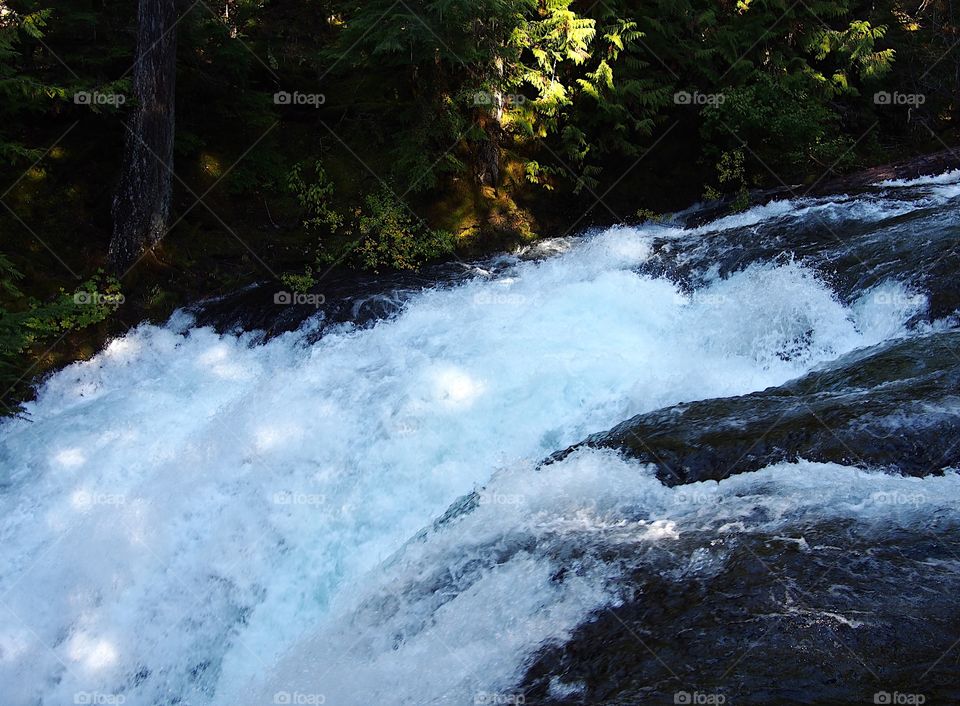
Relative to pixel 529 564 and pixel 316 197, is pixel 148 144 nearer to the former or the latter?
pixel 316 197

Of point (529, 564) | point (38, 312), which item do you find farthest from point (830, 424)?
point (38, 312)

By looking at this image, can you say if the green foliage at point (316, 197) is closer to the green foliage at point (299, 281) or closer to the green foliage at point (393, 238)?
the green foliage at point (393, 238)

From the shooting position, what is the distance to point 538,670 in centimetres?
373

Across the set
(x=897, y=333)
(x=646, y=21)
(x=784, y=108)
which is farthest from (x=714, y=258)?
(x=646, y=21)

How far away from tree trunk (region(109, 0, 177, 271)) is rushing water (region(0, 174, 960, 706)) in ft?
4.99

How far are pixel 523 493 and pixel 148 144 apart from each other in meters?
7.67

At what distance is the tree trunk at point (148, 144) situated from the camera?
963 cm

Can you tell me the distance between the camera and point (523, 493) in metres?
5.33

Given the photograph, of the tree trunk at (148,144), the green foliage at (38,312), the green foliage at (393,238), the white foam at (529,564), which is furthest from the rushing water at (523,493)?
the tree trunk at (148,144)

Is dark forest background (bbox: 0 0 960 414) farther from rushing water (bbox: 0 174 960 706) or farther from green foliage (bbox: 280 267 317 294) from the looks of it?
rushing water (bbox: 0 174 960 706)

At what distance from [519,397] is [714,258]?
12.0 ft

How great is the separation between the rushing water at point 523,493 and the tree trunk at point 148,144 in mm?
1521

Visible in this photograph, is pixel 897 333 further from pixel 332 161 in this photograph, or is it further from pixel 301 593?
pixel 332 161

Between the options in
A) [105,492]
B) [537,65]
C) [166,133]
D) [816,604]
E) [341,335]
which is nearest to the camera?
[816,604]
